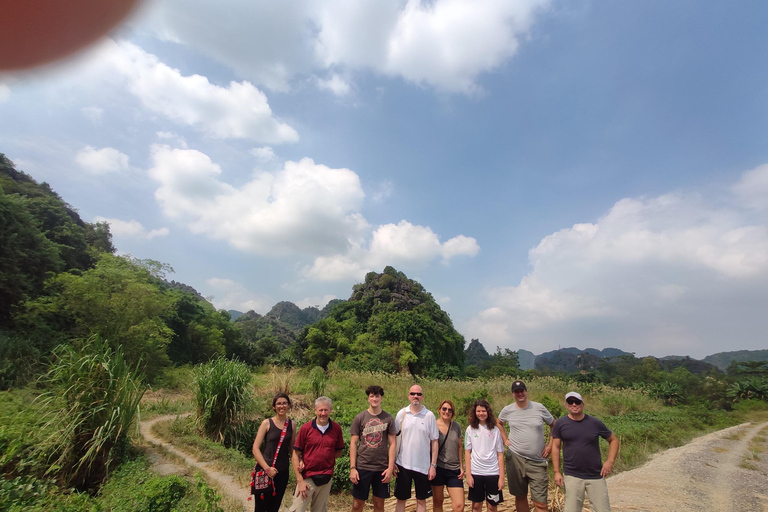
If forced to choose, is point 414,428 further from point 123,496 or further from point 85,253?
point 85,253

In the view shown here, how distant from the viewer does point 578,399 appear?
127 inches

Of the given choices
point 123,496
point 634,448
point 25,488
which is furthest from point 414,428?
point 634,448

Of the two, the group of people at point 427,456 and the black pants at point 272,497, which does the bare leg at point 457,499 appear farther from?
the black pants at point 272,497

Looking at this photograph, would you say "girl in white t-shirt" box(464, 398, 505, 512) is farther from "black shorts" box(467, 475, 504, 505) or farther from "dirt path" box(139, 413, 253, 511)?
"dirt path" box(139, 413, 253, 511)

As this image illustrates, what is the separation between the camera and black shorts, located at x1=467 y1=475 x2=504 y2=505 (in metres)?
3.23

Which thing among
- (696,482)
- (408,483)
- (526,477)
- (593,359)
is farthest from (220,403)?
(593,359)

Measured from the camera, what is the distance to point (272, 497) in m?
3.10

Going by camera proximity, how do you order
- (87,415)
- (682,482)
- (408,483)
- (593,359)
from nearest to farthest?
(408,483) → (87,415) → (682,482) → (593,359)

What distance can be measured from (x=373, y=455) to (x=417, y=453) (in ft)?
1.33

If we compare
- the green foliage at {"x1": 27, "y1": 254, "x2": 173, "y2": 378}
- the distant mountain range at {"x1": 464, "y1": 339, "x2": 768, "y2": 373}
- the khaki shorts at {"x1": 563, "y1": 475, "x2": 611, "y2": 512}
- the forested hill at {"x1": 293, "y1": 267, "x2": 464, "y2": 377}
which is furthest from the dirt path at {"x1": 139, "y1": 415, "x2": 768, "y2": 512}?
the distant mountain range at {"x1": 464, "y1": 339, "x2": 768, "y2": 373}

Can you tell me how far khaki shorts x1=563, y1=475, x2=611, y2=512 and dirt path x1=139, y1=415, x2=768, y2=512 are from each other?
1017mm

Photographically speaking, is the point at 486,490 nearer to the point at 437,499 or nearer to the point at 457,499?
the point at 457,499

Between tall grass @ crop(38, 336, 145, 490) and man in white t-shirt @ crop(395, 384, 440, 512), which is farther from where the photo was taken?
tall grass @ crop(38, 336, 145, 490)

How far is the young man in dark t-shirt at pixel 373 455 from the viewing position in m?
3.03
